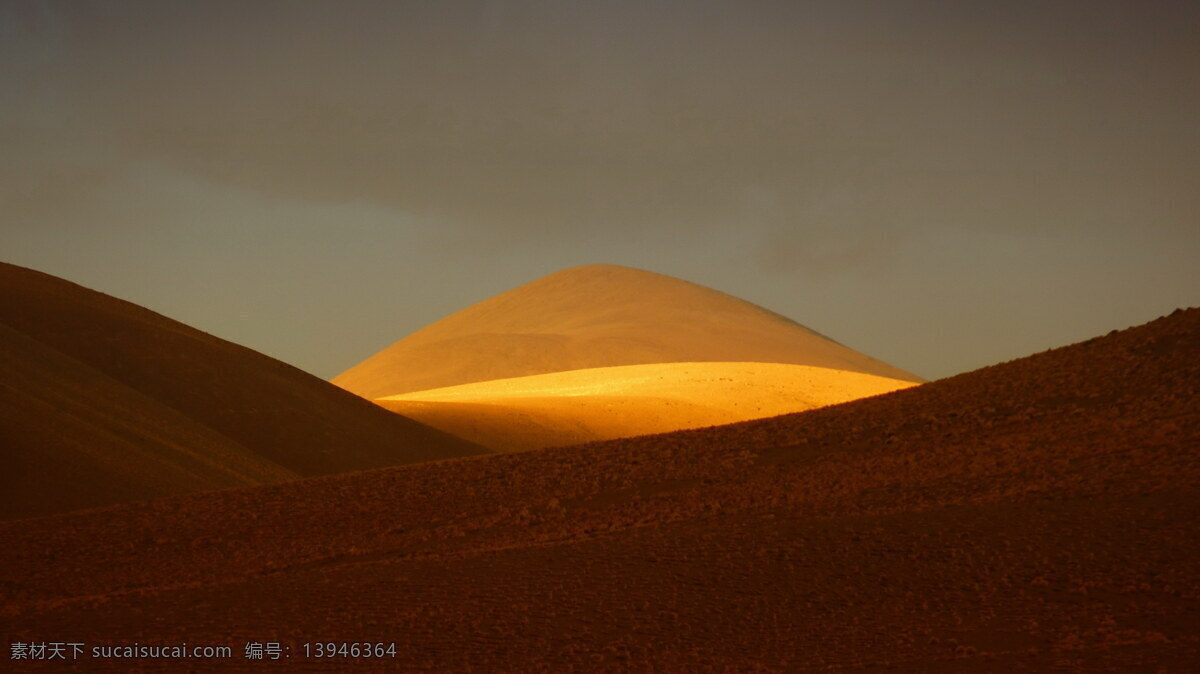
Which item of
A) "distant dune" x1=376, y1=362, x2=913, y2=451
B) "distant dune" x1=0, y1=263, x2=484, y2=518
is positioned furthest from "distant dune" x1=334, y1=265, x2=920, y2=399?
"distant dune" x1=0, y1=263, x2=484, y2=518

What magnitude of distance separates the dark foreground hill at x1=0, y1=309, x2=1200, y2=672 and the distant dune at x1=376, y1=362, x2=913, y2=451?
15266 mm

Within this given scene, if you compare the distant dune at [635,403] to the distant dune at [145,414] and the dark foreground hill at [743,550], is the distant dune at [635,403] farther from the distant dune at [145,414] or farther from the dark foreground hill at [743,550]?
the dark foreground hill at [743,550]

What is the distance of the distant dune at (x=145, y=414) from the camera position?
17766 mm

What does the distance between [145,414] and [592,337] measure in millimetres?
81594

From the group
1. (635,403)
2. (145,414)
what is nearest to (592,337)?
(635,403)

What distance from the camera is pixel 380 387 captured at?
327ft

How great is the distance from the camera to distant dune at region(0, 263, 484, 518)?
1777 cm

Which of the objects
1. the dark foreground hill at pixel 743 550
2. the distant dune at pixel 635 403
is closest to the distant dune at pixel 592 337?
the distant dune at pixel 635 403

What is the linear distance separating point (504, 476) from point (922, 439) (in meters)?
6.04

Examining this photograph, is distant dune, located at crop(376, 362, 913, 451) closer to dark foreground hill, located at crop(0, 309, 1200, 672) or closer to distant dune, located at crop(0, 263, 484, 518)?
distant dune, located at crop(0, 263, 484, 518)

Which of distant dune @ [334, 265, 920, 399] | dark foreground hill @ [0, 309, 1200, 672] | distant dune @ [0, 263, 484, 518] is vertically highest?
distant dune @ [334, 265, 920, 399]

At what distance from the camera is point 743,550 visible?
10805 mm

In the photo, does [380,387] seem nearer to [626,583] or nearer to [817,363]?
[817,363]

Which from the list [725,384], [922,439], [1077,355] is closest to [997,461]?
[922,439]
